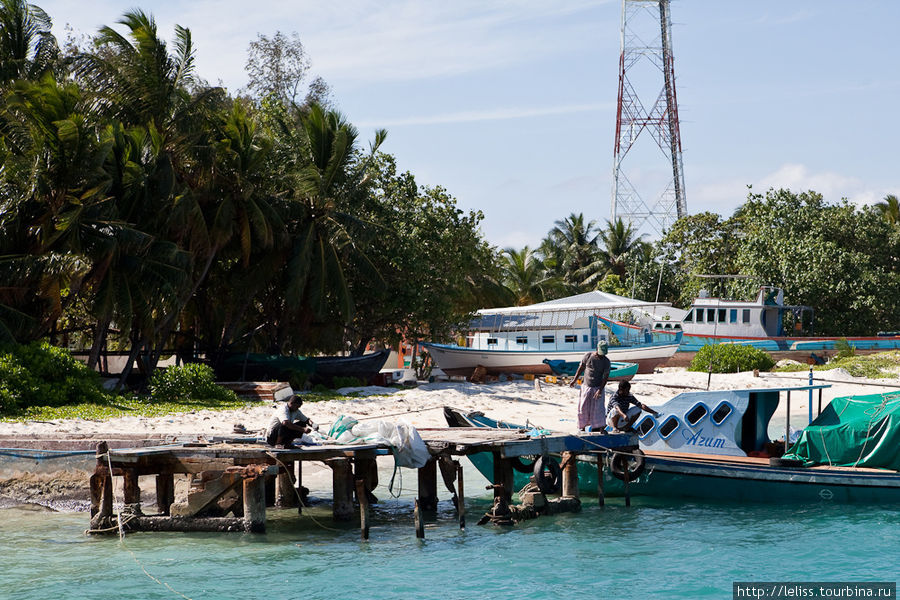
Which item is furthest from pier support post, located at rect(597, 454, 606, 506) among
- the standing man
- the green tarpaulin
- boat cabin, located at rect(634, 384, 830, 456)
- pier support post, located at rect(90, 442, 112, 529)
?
pier support post, located at rect(90, 442, 112, 529)

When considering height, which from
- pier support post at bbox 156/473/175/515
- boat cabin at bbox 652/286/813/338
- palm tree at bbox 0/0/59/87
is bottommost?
pier support post at bbox 156/473/175/515

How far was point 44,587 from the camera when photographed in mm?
12477

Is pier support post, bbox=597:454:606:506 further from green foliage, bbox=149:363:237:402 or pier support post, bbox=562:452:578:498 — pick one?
green foliage, bbox=149:363:237:402

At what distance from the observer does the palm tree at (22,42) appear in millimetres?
28906

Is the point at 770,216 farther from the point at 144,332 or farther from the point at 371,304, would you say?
the point at 144,332

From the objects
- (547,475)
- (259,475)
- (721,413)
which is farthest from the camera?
(547,475)

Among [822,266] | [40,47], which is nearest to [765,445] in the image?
[40,47]

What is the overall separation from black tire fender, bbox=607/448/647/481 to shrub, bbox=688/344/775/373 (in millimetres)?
24024

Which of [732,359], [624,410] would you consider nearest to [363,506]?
[624,410]

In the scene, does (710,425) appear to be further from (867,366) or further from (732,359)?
(867,366)

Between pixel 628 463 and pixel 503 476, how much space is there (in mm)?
2682

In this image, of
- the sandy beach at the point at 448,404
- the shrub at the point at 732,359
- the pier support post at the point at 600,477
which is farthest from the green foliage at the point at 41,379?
the shrub at the point at 732,359

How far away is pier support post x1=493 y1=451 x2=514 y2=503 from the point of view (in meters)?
16.0

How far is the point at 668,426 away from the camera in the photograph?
1862cm
